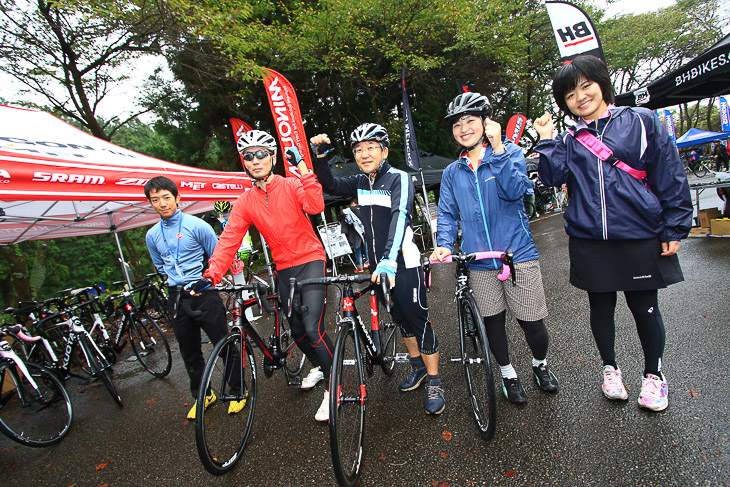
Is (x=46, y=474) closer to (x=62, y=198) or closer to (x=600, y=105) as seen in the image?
(x=62, y=198)

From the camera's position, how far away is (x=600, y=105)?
7.32 ft

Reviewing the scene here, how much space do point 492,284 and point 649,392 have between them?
1.15 metres

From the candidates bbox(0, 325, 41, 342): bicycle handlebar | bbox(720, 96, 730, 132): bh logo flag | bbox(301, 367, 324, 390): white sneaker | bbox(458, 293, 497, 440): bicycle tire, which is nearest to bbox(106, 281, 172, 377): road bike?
bbox(0, 325, 41, 342): bicycle handlebar

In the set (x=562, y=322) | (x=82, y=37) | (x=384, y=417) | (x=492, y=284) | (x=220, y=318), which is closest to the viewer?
(x=492, y=284)

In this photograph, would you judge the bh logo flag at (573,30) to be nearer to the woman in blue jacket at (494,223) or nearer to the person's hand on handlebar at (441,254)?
the woman in blue jacket at (494,223)

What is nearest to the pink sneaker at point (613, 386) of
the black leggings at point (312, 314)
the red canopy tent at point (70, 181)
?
the black leggings at point (312, 314)

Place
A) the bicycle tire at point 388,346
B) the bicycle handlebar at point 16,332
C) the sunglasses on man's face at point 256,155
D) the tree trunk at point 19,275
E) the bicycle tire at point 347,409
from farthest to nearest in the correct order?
1. the tree trunk at point 19,275
2. the bicycle handlebar at point 16,332
3. the bicycle tire at point 388,346
4. the sunglasses on man's face at point 256,155
5. the bicycle tire at point 347,409

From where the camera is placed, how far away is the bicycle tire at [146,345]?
4.74 metres

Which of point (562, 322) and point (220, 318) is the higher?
point (220, 318)

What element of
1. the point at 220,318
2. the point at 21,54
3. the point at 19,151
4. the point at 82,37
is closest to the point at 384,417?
the point at 220,318

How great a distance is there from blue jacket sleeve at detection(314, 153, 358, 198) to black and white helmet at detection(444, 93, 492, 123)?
94cm

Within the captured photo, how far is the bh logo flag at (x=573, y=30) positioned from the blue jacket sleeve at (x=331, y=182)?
444cm

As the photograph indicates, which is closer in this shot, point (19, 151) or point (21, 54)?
point (19, 151)

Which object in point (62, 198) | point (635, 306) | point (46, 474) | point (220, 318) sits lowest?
point (46, 474)
